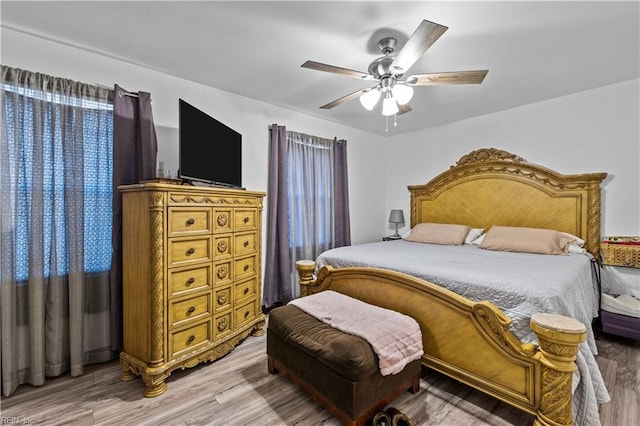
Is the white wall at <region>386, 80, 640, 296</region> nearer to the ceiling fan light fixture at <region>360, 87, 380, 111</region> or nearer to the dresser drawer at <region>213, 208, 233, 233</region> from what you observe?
the ceiling fan light fixture at <region>360, 87, 380, 111</region>

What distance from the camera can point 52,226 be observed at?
2.02 m

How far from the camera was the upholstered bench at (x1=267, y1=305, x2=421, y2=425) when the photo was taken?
145 centimetres

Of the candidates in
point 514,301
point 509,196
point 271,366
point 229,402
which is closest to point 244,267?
point 271,366

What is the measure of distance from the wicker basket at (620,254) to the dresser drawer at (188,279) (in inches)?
144

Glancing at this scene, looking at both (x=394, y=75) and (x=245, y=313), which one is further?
(x=245, y=313)

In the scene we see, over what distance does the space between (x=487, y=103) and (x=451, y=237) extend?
1648 millimetres

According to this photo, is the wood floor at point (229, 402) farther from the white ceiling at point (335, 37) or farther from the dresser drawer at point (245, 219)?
the white ceiling at point (335, 37)

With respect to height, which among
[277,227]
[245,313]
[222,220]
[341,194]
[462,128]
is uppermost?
[462,128]

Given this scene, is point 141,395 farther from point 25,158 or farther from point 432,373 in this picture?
point 432,373

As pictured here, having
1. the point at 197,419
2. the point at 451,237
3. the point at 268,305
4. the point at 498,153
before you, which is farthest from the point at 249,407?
the point at 498,153

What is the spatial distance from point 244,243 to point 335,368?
136cm

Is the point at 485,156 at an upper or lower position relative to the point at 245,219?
upper

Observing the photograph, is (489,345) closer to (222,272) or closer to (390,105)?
(390,105)

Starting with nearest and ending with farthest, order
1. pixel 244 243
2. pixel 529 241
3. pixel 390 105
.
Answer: pixel 390 105 < pixel 244 243 < pixel 529 241
